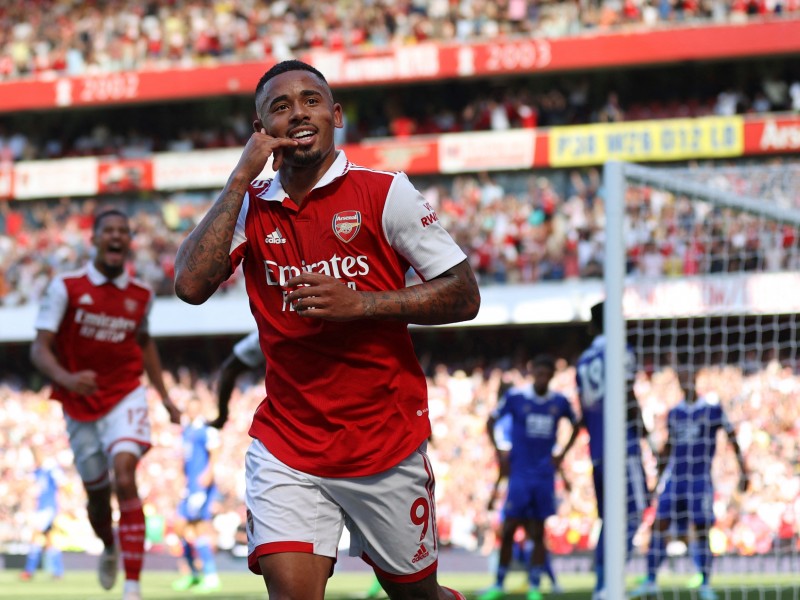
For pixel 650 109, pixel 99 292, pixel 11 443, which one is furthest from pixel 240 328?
pixel 99 292

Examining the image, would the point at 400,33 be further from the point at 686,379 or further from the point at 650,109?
the point at 686,379

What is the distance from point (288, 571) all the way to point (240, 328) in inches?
875

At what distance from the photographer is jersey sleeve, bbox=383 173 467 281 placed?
4.18 metres

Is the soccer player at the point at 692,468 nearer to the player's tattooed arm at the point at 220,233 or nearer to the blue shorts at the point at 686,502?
the blue shorts at the point at 686,502

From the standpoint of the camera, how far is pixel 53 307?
854 cm

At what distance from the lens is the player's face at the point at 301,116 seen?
417cm

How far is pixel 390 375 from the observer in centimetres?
428

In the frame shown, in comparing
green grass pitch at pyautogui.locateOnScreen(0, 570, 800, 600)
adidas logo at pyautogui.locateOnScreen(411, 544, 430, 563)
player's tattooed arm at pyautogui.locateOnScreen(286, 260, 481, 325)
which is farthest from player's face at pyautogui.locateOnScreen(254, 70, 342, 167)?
green grass pitch at pyautogui.locateOnScreen(0, 570, 800, 600)

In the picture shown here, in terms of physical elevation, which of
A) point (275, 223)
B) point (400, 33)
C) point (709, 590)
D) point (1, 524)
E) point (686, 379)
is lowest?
point (1, 524)

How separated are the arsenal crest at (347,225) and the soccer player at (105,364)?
4481 millimetres

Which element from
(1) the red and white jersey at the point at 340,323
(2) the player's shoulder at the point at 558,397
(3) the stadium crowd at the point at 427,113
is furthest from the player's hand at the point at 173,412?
(3) the stadium crowd at the point at 427,113

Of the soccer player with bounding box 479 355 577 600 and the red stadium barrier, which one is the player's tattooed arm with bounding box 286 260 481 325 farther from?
the red stadium barrier

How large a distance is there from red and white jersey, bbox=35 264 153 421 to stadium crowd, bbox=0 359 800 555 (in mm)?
5438

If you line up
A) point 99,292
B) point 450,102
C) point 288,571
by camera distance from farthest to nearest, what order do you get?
point 450,102
point 99,292
point 288,571
